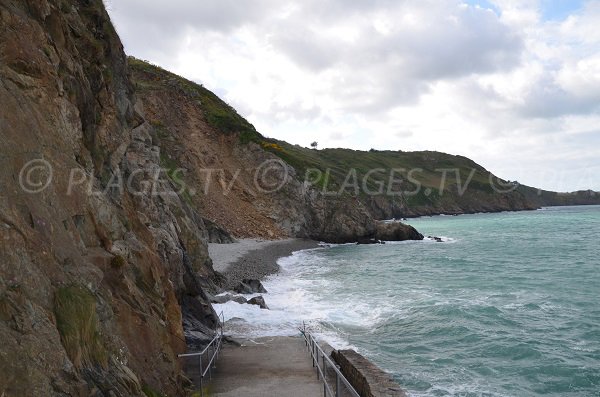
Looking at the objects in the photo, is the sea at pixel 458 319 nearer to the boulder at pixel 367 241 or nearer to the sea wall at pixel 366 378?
the sea wall at pixel 366 378

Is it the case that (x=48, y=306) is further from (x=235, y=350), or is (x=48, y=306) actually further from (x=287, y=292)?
(x=287, y=292)

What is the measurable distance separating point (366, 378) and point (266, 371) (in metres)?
2.20

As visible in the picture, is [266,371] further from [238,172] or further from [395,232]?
[395,232]

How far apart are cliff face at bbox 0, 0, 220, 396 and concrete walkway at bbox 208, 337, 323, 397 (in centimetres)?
123

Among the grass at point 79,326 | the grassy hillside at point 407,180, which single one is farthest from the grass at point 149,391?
the grassy hillside at point 407,180

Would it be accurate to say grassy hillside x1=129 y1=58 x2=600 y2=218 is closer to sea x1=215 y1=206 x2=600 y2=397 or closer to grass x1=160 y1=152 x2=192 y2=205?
grass x1=160 y1=152 x2=192 y2=205

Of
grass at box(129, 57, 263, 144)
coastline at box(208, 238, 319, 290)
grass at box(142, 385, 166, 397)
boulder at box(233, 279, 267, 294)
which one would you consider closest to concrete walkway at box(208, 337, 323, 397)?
grass at box(142, 385, 166, 397)

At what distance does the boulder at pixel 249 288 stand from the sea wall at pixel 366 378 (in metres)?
12.7

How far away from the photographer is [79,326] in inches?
201

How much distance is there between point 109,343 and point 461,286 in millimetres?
23552

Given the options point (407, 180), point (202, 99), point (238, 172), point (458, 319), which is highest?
point (202, 99)

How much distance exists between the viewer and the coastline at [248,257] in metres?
28.9

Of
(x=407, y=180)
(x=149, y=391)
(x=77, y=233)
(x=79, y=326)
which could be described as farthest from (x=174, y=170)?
(x=407, y=180)

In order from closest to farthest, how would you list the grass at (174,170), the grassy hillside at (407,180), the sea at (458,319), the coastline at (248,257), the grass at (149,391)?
the grass at (149,391), the sea at (458,319), the coastline at (248,257), the grass at (174,170), the grassy hillside at (407,180)
